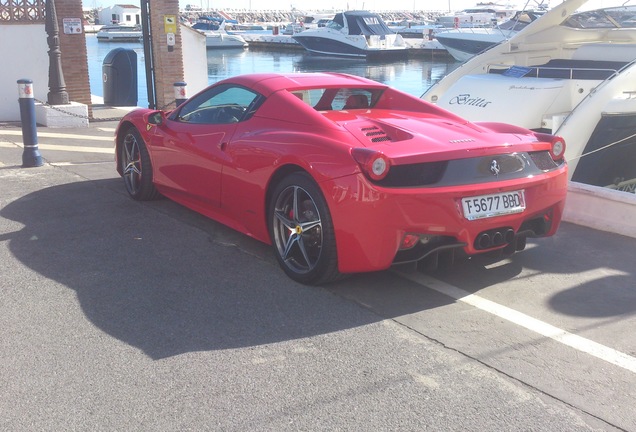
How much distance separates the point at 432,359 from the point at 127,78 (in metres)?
14.1

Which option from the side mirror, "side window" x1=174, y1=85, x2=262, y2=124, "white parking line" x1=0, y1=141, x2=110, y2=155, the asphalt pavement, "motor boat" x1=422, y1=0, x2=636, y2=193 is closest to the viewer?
the asphalt pavement

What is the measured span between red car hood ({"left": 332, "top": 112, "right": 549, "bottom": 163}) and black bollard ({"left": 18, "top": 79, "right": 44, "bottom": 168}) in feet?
15.9

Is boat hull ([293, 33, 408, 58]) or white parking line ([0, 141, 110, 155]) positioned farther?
boat hull ([293, 33, 408, 58])

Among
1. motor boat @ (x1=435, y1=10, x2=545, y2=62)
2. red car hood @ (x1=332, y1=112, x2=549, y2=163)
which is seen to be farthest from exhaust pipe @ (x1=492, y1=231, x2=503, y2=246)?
motor boat @ (x1=435, y1=10, x2=545, y2=62)

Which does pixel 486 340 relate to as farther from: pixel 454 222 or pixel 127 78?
pixel 127 78

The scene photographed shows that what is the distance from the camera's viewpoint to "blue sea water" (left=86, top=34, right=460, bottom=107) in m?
40.2

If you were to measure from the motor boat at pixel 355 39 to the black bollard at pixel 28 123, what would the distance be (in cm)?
4733

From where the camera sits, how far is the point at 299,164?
190 inches

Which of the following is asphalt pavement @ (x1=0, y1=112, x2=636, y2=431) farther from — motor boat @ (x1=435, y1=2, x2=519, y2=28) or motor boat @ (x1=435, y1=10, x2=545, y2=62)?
motor boat @ (x1=435, y1=2, x2=519, y2=28)

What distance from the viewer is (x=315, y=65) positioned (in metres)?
52.7

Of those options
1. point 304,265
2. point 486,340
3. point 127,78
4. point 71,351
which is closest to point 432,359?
point 486,340

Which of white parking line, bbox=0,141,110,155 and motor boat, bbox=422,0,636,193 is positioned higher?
motor boat, bbox=422,0,636,193

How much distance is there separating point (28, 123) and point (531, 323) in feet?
21.8

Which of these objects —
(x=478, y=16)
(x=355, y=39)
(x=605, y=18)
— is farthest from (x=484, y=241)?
(x=478, y=16)
